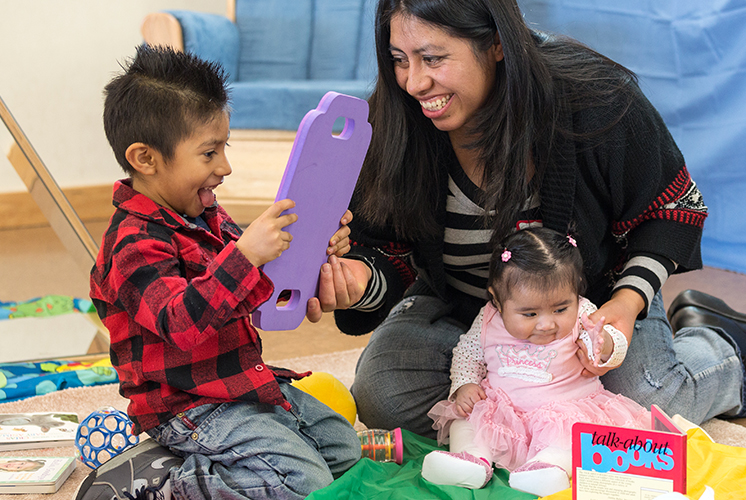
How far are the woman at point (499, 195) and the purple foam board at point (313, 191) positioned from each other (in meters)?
0.05

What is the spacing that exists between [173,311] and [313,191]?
0.71 ft

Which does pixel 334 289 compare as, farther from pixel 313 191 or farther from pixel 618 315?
pixel 618 315

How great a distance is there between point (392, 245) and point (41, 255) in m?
1.77

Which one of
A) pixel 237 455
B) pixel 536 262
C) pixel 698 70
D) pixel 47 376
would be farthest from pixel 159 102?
pixel 698 70

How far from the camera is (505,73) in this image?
97cm

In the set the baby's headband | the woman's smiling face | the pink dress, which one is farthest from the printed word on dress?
the woman's smiling face

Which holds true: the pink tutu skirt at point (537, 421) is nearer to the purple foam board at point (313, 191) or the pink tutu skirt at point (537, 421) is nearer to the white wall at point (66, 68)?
the purple foam board at point (313, 191)

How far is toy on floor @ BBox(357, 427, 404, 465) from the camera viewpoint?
1.00 metres

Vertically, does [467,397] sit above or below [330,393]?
above

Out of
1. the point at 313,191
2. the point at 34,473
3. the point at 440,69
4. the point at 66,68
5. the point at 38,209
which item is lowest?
the point at 38,209

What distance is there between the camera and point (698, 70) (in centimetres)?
213

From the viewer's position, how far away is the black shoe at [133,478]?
809 millimetres

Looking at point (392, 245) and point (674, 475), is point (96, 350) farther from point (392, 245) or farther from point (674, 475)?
point (674, 475)

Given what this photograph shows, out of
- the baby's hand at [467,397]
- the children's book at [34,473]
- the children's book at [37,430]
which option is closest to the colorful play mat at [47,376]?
the children's book at [37,430]
